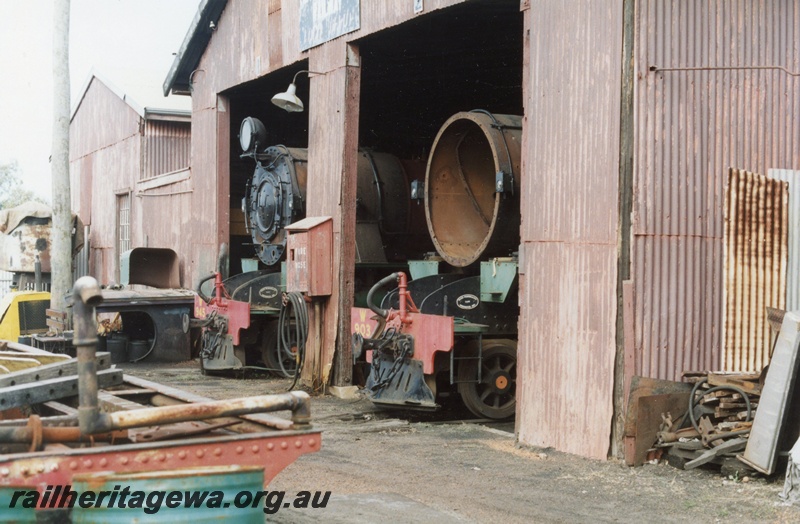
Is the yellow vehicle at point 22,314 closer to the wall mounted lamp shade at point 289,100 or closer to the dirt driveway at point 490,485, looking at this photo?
the wall mounted lamp shade at point 289,100

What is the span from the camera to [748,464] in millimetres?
6738

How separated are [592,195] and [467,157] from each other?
344 centimetres

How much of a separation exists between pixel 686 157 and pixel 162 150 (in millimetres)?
15250

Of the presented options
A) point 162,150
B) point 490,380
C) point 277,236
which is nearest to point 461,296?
point 490,380

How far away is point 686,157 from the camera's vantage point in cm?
757

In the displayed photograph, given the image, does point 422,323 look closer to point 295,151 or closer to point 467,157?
point 467,157

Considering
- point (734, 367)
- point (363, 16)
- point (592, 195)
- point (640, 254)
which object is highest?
point (363, 16)

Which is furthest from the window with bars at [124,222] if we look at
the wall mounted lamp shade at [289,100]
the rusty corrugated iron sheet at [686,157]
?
the rusty corrugated iron sheet at [686,157]

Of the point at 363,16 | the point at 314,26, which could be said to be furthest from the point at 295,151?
the point at 363,16

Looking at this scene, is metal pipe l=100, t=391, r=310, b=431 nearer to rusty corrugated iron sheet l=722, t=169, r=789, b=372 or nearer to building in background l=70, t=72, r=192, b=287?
rusty corrugated iron sheet l=722, t=169, r=789, b=372

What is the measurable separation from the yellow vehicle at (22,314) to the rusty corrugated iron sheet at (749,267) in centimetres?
1306

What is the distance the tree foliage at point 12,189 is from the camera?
2771 inches

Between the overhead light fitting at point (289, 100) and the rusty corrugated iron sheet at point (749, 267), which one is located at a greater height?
the overhead light fitting at point (289, 100)

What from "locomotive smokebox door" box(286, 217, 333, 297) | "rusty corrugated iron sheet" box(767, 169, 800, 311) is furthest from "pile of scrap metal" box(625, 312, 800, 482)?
"locomotive smokebox door" box(286, 217, 333, 297)
